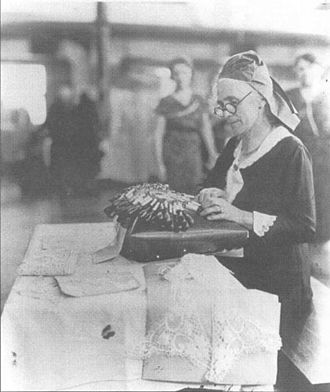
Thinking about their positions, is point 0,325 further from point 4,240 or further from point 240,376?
point 240,376

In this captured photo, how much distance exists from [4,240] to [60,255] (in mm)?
181

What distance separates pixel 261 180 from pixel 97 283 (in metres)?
0.62

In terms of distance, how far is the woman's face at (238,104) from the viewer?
181cm

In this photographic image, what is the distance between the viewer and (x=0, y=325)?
1787 millimetres

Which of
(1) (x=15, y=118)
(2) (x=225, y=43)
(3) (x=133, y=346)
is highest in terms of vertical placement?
(2) (x=225, y=43)

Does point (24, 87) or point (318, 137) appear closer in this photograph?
point (24, 87)

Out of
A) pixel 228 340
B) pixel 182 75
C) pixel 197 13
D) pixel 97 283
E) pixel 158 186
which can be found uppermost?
pixel 197 13

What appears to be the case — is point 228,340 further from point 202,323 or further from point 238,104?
point 238,104

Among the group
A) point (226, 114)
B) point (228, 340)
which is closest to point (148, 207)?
point (226, 114)

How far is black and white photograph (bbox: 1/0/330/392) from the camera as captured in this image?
5.79 ft

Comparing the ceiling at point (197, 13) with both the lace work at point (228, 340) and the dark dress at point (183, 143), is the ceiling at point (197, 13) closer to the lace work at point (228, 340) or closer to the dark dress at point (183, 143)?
the dark dress at point (183, 143)

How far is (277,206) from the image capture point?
1848mm

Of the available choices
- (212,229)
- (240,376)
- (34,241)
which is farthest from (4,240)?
(240,376)

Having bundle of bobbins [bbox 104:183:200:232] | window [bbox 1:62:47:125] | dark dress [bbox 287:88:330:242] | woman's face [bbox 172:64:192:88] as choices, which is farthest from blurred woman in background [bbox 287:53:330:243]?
window [bbox 1:62:47:125]
